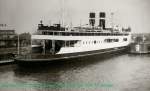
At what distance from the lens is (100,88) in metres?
→ 4.58

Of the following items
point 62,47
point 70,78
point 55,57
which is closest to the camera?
point 70,78

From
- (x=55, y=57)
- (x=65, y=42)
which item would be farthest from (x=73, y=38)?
(x=55, y=57)

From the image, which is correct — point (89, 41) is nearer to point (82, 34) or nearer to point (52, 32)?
point (82, 34)

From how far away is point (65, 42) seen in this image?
7.93m

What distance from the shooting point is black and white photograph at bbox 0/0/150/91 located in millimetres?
5152

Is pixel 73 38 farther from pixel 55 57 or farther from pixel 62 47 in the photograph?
pixel 55 57

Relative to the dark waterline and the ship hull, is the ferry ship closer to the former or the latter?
the ship hull

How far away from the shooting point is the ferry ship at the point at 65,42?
731 cm

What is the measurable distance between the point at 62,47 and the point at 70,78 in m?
2.08

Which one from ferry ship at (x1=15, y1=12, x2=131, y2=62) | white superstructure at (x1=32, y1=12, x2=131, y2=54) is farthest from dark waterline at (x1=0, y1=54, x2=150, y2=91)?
white superstructure at (x1=32, y1=12, x2=131, y2=54)

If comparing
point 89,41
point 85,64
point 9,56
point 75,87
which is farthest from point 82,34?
point 75,87

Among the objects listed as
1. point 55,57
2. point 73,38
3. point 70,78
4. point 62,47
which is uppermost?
point 73,38

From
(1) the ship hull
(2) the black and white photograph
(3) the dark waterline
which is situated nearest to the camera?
(3) the dark waterline

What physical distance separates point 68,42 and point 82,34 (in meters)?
0.82
